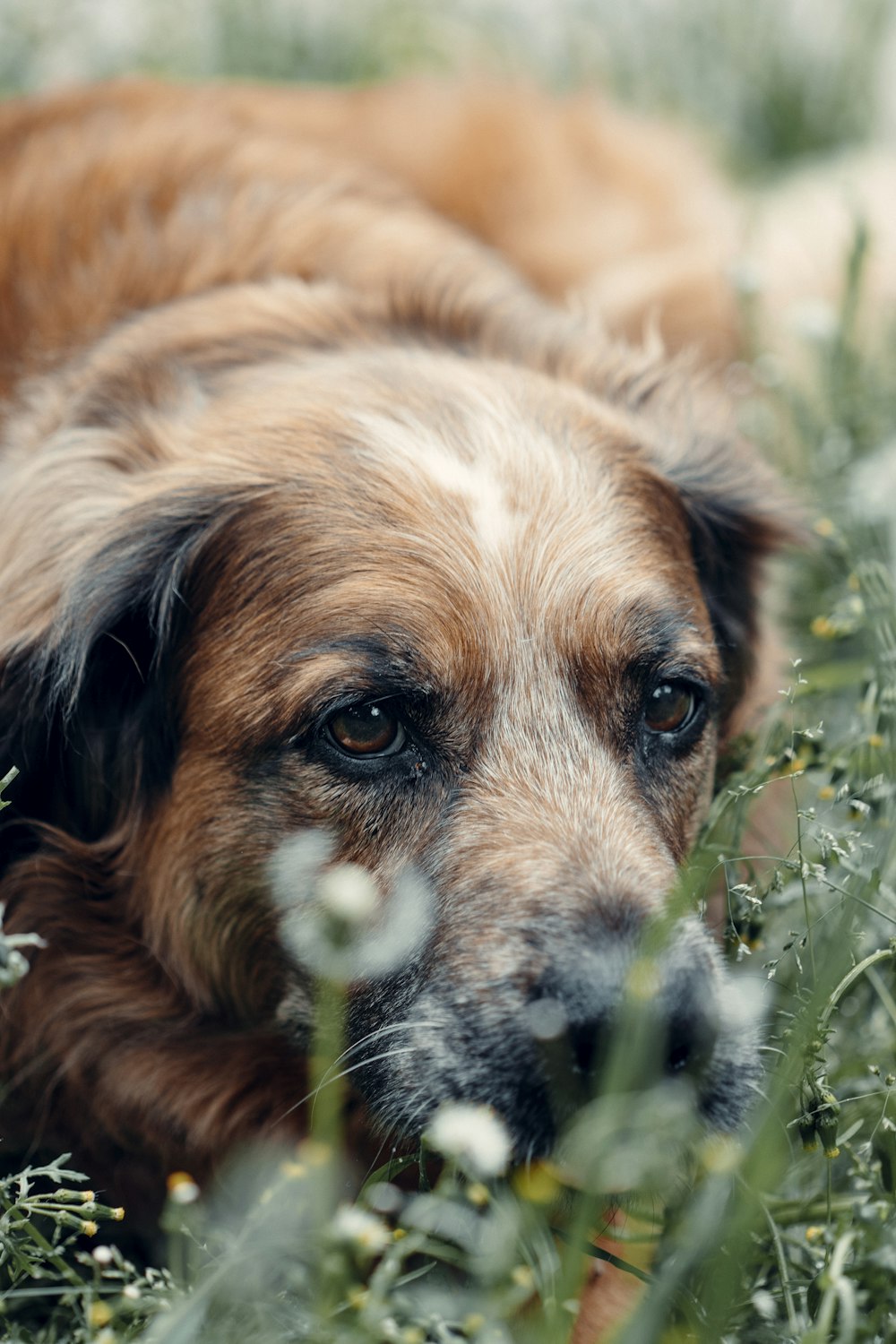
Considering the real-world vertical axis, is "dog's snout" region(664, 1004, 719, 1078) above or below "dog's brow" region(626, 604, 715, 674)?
below

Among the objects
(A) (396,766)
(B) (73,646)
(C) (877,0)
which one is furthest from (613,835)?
(C) (877,0)

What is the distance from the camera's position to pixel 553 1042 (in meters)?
2.13

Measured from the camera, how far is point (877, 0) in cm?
681

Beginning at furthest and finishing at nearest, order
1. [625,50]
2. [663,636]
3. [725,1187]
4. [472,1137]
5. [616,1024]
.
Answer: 1. [625,50]
2. [663,636]
3. [616,1024]
4. [725,1187]
5. [472,1137]

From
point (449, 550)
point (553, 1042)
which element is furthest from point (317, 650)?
point (553, 1042)

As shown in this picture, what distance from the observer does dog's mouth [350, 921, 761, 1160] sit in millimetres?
2109

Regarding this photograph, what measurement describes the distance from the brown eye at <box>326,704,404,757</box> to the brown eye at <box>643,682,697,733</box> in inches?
19.9

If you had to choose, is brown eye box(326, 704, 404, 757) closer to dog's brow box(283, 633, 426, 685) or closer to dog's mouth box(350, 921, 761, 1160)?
dog's brow box(283, 633, 426, 685)

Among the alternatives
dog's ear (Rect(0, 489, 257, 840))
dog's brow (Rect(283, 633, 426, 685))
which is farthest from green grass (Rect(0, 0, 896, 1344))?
dog's ear (Rect(0, 489, 257, 840))

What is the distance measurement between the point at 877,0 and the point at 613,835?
5931 mm

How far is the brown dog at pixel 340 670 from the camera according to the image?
7.80ft

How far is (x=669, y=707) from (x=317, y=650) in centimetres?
69

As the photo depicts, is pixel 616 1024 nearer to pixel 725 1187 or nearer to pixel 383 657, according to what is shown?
pixel 725 1187

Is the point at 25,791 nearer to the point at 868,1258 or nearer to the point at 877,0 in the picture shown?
the point at 868,1258
